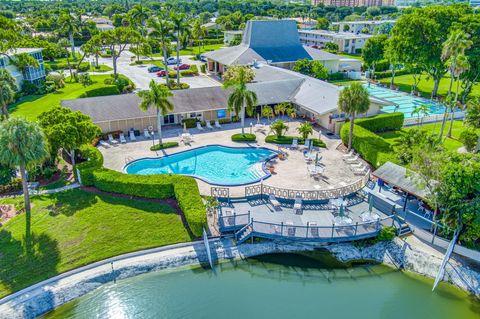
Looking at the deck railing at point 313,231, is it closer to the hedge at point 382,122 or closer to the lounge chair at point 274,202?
the lounge chair at point 274,202

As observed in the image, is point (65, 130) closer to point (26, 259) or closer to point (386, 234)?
point (26, 259)

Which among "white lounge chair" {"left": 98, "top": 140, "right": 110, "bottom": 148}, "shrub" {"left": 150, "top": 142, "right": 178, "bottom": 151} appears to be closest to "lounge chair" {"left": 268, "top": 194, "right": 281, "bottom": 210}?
"shrub" {"left": 150, "top": 142, "right": 178, "bottom": 151}

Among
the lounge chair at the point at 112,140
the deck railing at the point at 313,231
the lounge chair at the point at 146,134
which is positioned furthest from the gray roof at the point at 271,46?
the deck railing at the point at 313,231

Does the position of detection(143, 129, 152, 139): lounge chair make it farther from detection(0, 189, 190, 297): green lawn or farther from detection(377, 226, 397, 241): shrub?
detection(377, 226, 397, 241): shrub

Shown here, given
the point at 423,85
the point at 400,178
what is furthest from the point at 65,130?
the point at 423,85

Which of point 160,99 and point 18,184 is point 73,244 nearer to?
point 18,184

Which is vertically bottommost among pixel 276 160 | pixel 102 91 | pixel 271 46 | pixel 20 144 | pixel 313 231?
pixel 313 231
